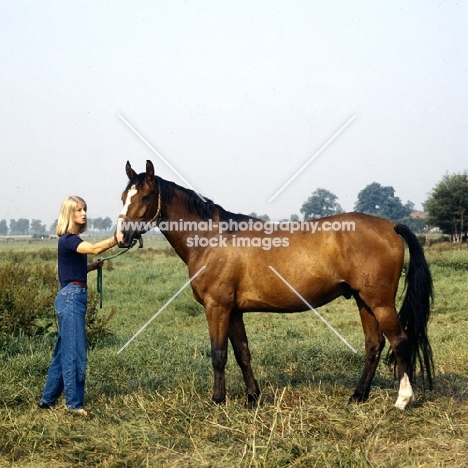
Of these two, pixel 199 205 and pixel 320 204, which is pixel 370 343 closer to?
pixel 199 205

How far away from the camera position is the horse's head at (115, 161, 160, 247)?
5086mm

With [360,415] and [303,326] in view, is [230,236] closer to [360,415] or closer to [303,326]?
[360,415]

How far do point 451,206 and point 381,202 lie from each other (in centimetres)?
3928

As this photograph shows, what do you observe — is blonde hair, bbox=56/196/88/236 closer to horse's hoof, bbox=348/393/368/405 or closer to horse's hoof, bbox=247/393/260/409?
horse's hoof, bbox=247/393/260/409

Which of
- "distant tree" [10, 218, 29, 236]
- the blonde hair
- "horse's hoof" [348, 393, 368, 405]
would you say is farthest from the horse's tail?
"distant tree" [10, 218, 29, 236]

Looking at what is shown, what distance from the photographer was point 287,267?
17.4 feet

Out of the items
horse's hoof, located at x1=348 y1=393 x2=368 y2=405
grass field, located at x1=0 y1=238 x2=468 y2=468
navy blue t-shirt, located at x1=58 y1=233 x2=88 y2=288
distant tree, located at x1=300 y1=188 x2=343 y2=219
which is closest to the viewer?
grass field, located at x1=0 y1=238 x2=468 y2=468

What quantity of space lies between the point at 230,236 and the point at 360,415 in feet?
6.83

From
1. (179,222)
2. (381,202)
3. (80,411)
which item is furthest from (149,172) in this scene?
(381,202)

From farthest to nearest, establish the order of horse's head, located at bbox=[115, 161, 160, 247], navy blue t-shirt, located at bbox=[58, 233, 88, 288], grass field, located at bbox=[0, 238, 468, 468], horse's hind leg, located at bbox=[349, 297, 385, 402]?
horse's hind leg, located at bbox=[349, 297, 385, 402]
horse's head, located at bbox=[115, 161, 160, 247]
navy blue t-shirt, located at bbox=[58, 233, 88, 288]
grass field, located at bbox=[0, 238, 468, 468]

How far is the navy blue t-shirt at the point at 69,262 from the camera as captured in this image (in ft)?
16.1

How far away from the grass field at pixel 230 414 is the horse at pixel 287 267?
43 cm

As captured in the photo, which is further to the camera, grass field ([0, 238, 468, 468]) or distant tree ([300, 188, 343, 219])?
distant tree ([300, 188, 343, 219])

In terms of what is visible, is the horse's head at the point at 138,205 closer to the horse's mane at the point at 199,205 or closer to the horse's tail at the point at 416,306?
the horse's mane at the point at 199,205
